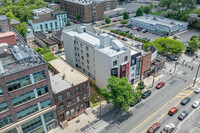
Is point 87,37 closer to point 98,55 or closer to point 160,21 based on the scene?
point 98,55

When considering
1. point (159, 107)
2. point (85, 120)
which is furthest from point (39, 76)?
point (159, 107)

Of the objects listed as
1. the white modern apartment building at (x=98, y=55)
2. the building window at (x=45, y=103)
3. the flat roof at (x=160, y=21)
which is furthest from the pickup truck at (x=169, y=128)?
the flat roof at (x=160, y=21)

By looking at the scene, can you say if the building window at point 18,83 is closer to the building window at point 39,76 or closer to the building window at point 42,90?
the building window at point 39,76

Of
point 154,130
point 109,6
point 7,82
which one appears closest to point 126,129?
point 154,130

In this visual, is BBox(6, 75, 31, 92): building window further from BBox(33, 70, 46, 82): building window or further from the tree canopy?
the tree canopy

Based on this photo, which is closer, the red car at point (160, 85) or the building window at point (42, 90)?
the building window at point (42, 90)

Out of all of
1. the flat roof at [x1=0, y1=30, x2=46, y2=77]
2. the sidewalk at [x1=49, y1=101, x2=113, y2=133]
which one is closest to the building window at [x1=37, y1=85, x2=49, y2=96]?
the flat roof at [x1=0, y1=30, x2=46, y2=77]

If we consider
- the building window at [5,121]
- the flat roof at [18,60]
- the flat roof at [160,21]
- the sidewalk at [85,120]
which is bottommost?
the sidewalk at [85,120]
